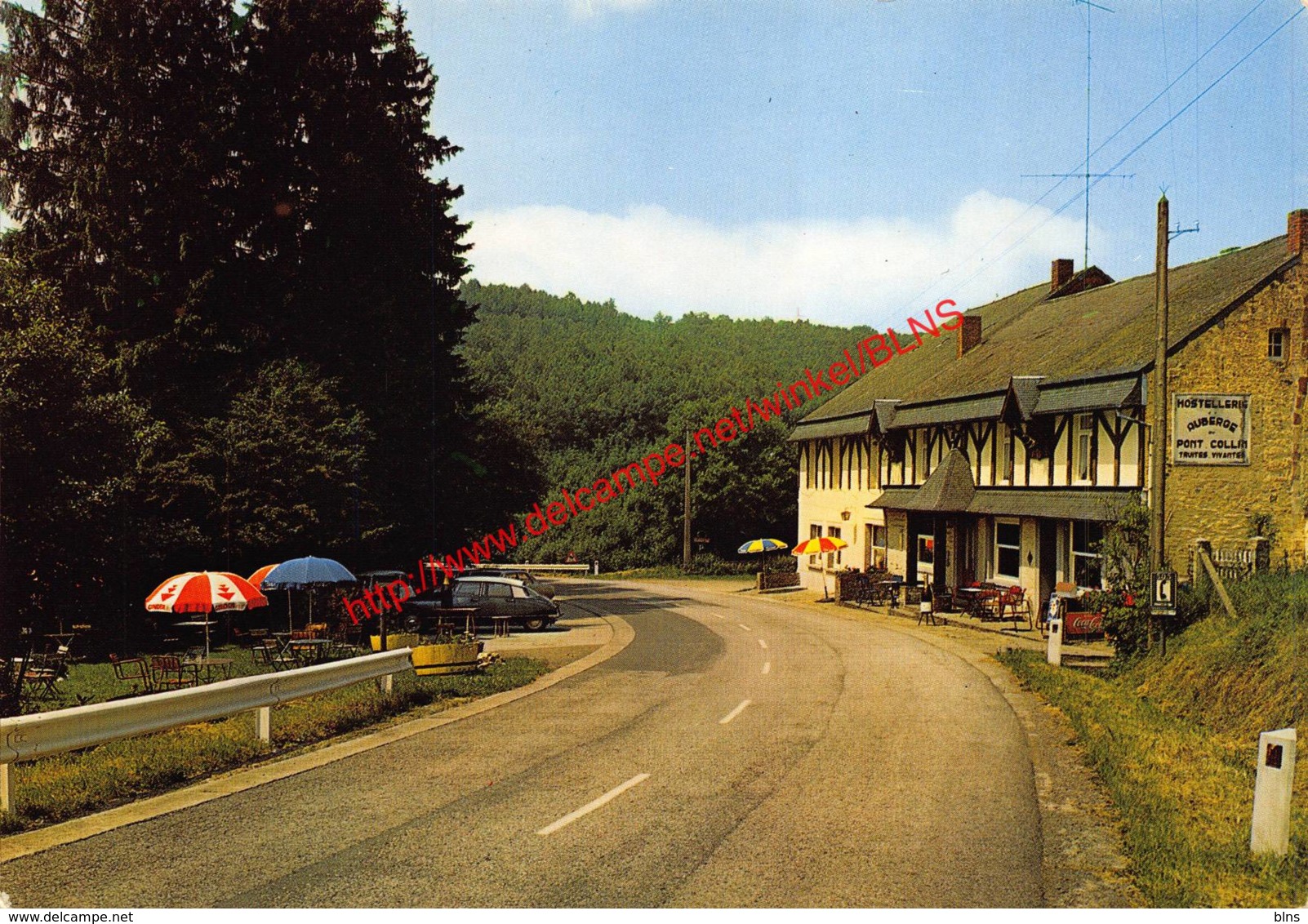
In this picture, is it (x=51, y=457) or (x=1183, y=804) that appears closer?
(x=1183, y=804)

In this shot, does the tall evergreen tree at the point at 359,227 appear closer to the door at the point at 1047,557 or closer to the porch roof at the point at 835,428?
the porch roof at the point at 835,428

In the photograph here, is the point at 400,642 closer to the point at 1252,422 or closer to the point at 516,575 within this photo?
the point at 1252,422

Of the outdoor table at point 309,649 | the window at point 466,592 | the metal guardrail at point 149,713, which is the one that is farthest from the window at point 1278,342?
the outdoor table at point 309,649

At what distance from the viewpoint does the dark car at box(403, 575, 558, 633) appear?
29.2 meters

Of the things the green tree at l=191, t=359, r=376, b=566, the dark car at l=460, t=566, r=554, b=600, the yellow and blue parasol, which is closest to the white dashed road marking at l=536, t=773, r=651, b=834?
the green tree at l=191, t=359, r=376, b=566

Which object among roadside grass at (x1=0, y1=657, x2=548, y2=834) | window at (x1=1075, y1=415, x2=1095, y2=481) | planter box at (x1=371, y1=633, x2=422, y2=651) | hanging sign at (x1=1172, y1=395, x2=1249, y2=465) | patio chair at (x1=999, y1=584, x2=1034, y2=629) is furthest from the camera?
patio chair at (x1=999, y1=584, x2=1034, y2=629)

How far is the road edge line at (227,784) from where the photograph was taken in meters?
7.84

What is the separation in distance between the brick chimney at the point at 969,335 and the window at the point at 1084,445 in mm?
14499

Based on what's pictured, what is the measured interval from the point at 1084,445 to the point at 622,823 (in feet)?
77.5

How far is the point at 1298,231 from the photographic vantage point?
25312 millimetres

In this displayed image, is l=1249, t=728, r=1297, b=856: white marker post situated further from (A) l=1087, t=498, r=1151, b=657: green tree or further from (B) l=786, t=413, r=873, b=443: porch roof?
A: (B) l=786, t=413, r=873, b=443: porch roof

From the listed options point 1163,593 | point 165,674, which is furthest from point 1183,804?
point 165,674

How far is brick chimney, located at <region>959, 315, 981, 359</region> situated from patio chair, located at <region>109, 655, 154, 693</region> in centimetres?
3388

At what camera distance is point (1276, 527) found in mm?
25109
